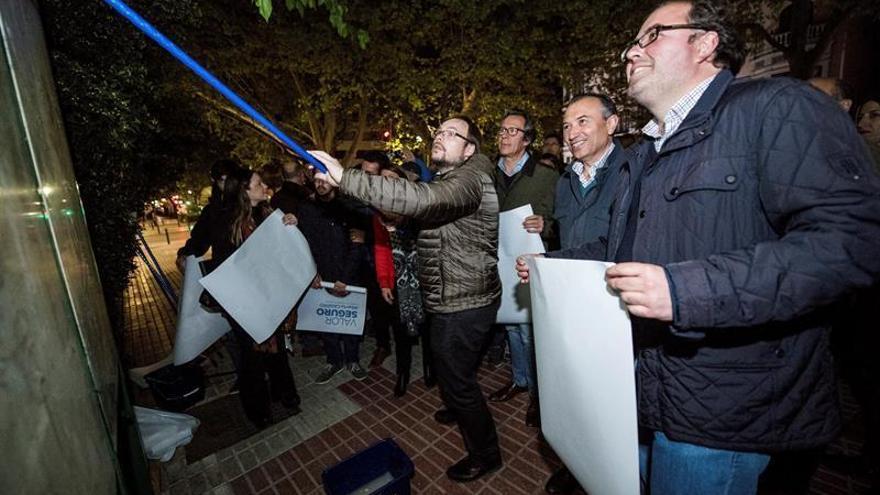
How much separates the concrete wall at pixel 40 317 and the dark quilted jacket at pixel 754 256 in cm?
186

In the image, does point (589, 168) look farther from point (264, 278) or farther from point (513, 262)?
point (264, 278)

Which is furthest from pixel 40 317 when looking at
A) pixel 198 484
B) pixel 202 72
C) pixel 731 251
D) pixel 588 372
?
pixel 198 484

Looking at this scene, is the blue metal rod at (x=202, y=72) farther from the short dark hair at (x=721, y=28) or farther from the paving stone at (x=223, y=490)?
the paving stone at (x=223, y=490)

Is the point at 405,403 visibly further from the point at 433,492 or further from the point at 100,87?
the point at 100,87

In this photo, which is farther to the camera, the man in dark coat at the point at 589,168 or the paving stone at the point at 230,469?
the paving stone at the point at 230,469

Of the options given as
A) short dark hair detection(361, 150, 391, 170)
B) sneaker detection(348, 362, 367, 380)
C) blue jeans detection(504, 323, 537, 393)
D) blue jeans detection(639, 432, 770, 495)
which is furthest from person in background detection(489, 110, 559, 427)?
blue jeans detection(639, 432, 770, 495)

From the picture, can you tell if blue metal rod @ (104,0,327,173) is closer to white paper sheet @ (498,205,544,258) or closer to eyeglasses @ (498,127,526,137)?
white paper sheet @ (498,205,544,258)

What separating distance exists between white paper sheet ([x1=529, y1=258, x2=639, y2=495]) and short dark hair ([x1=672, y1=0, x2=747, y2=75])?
0.97 meters

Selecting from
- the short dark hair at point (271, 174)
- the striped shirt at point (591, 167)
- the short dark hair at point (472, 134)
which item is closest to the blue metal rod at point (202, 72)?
the short dark hair at point (472, 134)

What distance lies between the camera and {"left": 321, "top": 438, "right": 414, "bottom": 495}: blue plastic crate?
2732 millimetres

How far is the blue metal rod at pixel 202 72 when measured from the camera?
1.46 meters

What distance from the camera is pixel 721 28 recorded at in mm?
1530

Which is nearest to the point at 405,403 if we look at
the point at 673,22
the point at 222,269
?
the point at 222,269

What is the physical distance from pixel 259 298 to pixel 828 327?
4135 millimetres
